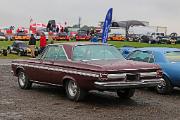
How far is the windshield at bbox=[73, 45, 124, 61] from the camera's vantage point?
1045cm

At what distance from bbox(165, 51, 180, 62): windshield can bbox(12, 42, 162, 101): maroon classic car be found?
176 cm

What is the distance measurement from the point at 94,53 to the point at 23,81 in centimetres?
308

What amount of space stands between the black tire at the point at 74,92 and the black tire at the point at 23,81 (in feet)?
7.45

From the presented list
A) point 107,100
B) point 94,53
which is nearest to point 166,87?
point 107,100

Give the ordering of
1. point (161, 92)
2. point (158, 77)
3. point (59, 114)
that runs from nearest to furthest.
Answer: point (59, 114), point (158, 77), point (161, 92)

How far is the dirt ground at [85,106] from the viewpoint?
8531 mm

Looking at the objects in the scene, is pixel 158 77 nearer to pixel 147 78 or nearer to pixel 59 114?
pixel 147 78

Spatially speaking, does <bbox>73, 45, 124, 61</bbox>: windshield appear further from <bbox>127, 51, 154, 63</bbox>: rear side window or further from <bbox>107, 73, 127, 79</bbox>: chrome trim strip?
<bbox>127, 51, 154, 63</bbox>: rear side window

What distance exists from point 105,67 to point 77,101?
1.34 meters

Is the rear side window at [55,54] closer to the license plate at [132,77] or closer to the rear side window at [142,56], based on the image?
the license plate at [132,77]

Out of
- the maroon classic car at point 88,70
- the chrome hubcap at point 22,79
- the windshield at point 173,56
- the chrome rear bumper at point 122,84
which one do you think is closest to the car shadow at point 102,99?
the maroon classic car at point 88,70

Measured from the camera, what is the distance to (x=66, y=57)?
10.6 metres

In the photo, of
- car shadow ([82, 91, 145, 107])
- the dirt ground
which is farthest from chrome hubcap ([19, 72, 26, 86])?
car shadow ([82, 91, 145, 107])

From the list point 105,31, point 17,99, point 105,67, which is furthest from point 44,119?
point 105,31
